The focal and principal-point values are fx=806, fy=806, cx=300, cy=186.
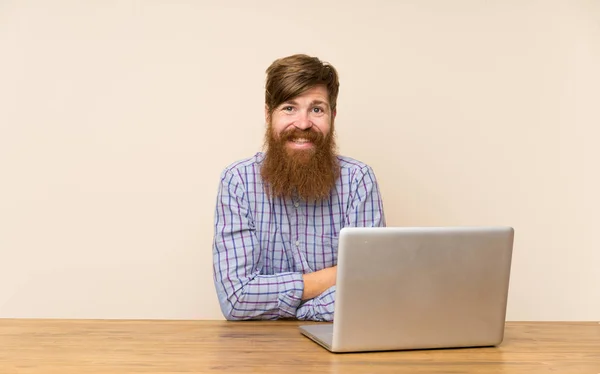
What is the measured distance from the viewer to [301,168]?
300 centimetres

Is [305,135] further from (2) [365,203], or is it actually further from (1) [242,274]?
(1) [242,274]

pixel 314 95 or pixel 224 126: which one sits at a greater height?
pixel 314 95

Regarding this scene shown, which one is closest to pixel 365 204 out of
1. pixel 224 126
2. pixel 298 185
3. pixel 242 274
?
pixel 298 185

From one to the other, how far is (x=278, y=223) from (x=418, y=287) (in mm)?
1098

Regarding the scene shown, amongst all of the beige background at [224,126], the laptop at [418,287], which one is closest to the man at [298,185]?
the laptop at [418,287]

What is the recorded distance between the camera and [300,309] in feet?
8.63

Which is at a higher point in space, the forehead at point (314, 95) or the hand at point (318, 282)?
the forehead at point (314, 95)

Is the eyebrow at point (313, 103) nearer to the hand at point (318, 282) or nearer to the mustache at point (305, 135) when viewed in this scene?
the mustache at point (305, 135)

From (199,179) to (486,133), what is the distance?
151cm

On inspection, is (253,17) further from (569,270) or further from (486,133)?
(569,270)

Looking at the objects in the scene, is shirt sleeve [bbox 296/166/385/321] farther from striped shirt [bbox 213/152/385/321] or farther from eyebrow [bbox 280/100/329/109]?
eyebrow [bbox 280/100/329/109]

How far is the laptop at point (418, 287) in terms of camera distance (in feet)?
6.39

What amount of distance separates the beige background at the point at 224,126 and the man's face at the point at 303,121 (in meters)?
1.00

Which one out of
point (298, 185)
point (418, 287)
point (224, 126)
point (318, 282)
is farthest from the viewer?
point (224, 126)
